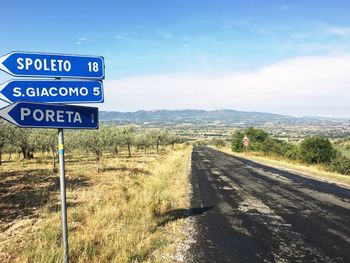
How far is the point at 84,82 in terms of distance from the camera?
18.9ft

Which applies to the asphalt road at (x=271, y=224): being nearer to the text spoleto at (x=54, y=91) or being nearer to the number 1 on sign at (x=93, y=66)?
the text spoleto at (x=54, y=91)

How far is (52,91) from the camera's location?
5.60 meters

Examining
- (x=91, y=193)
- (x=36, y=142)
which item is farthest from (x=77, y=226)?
(x=36, y=142)

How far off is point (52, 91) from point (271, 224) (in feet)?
22.7

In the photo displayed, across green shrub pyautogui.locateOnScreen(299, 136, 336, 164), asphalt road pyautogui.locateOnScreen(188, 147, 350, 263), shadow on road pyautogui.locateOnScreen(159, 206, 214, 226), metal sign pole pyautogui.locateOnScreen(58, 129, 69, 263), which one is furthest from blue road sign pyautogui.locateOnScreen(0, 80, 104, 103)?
green shrub pyautogui.locateOnScreen(299, 136, 336, 164)

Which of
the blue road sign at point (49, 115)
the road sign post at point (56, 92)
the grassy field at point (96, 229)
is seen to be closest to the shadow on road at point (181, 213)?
the grassy field at point (96, 229)

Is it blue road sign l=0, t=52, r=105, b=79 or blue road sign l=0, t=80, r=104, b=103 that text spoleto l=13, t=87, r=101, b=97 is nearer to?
blue road sign l=0, t=80, r=104, b=103

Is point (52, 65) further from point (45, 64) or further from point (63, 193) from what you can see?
point (63, 193)

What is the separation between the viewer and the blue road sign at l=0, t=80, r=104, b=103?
5.33 meters

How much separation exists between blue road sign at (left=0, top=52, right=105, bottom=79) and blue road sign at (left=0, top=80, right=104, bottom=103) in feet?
0.44

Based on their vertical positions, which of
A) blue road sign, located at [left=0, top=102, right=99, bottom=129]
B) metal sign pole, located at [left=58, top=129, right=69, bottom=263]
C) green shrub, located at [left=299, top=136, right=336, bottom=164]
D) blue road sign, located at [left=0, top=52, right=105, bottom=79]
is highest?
blue road sign, located at [left=0, top=52, right=105, bottom=79]

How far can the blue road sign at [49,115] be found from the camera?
491cm

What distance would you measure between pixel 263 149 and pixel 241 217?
1859 inches

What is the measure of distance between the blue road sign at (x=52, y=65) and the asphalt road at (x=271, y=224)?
13.7ft
